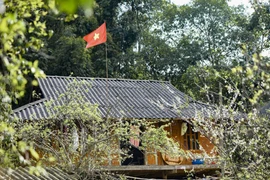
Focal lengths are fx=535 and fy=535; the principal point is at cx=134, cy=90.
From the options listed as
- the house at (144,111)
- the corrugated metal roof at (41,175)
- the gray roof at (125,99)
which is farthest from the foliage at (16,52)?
the gray roof at (125,99)

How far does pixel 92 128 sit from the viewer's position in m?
12.2

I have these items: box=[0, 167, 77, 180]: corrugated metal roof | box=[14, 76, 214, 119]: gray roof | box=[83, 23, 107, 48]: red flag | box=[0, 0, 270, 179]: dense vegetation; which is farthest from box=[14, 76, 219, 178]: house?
box=[0, 0, 270, 179]: dense vegetation

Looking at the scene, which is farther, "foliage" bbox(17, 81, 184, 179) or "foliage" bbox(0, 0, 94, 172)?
"foliage" bbox(17, 81, 184, 179)

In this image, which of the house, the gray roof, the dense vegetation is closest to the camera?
the house

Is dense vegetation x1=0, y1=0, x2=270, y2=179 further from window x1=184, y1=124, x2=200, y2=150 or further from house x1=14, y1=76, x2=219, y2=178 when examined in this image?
window x1=184, y1=124, x2=200, y2=150

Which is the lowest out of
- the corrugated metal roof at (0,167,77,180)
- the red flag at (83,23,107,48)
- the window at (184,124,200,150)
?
the corrugated metal roof at (0,167,77,180)

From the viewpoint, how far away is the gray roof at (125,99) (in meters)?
15.7

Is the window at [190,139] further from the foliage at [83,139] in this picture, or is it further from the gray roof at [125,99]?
the foliage at [83,139]

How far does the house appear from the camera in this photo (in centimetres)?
1516

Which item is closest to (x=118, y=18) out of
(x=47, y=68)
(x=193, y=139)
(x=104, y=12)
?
(x=104, y=12)

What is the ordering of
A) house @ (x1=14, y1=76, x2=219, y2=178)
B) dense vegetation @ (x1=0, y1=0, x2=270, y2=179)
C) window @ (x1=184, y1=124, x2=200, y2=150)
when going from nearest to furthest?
house @ (x1=14, y1=76, x2=219, y2=178), window @ (x1=184, y1=124, x2=200, y2=150), dense vegetation @ (x1=0, y1=0, x2=270, y2=179)

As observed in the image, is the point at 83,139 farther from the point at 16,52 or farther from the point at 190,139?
the point at 16,52

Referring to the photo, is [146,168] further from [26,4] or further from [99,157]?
[26,4]

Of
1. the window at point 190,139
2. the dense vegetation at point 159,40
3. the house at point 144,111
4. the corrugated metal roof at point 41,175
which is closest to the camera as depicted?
the corrugated metal roof at point 41,175
